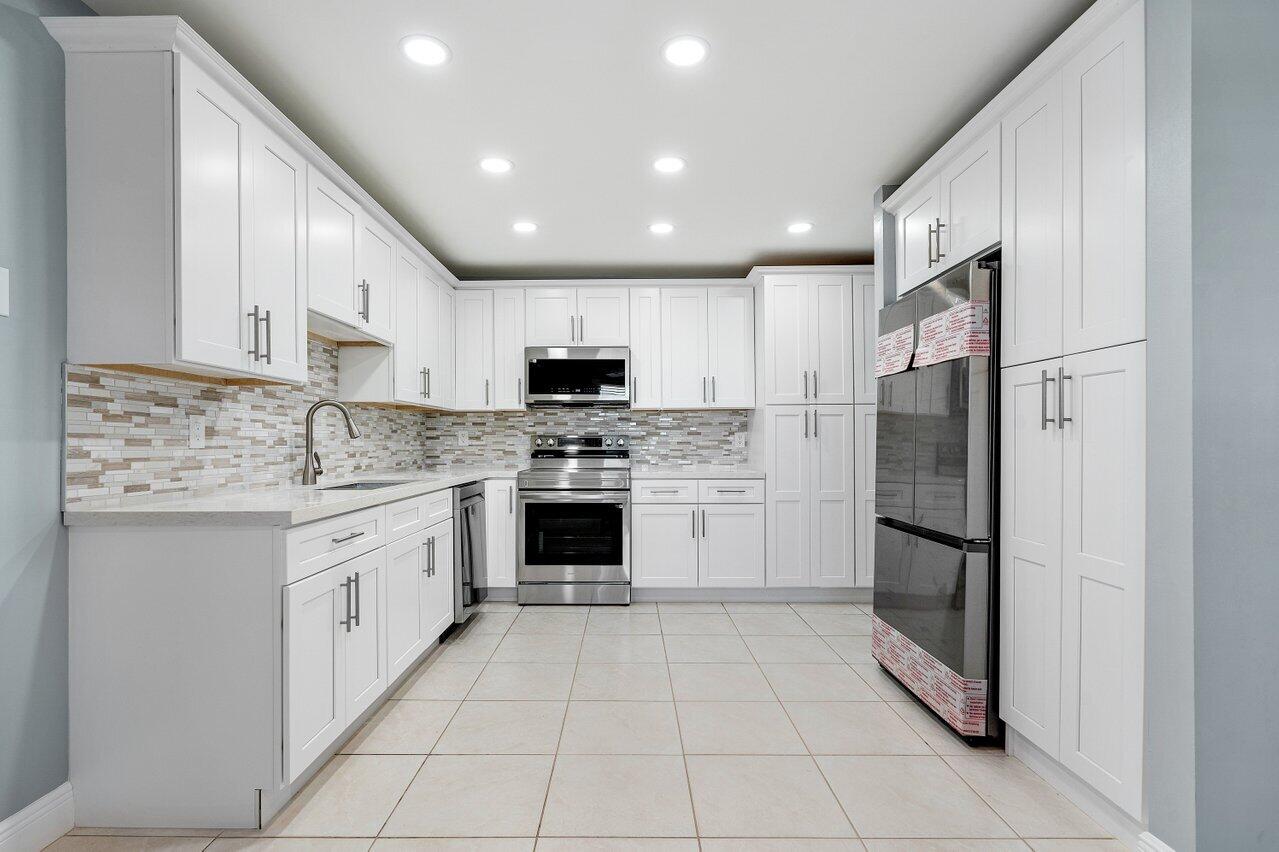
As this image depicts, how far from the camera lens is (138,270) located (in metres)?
1.79

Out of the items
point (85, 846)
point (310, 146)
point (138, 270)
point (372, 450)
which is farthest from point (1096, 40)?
point (372, 450)

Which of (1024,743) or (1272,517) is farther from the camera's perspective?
(1024,743)

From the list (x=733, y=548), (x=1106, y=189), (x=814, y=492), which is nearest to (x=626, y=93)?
(x=1106, y=189)

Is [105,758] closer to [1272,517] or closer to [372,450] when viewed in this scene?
[372,450]

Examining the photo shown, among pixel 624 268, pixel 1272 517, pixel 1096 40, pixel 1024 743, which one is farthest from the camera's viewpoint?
pixel 624 268

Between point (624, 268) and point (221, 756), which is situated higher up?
point (624, 268)

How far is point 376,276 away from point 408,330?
0.55 m

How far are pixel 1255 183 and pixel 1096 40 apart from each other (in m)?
0.61

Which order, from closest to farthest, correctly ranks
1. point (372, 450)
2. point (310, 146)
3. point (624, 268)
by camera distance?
point (310, 146), point (372, 450), point (624, 268)

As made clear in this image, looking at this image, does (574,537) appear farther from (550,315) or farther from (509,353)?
(550,315)

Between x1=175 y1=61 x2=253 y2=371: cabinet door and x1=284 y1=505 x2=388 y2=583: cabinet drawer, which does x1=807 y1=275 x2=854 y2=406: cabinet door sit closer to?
x1=284 y1=505 x2=388 y2=583: cabinet drawer

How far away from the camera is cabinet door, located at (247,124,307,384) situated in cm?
216

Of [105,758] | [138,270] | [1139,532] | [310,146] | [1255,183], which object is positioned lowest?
[105,758]

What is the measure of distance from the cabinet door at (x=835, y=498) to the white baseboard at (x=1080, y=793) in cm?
206
